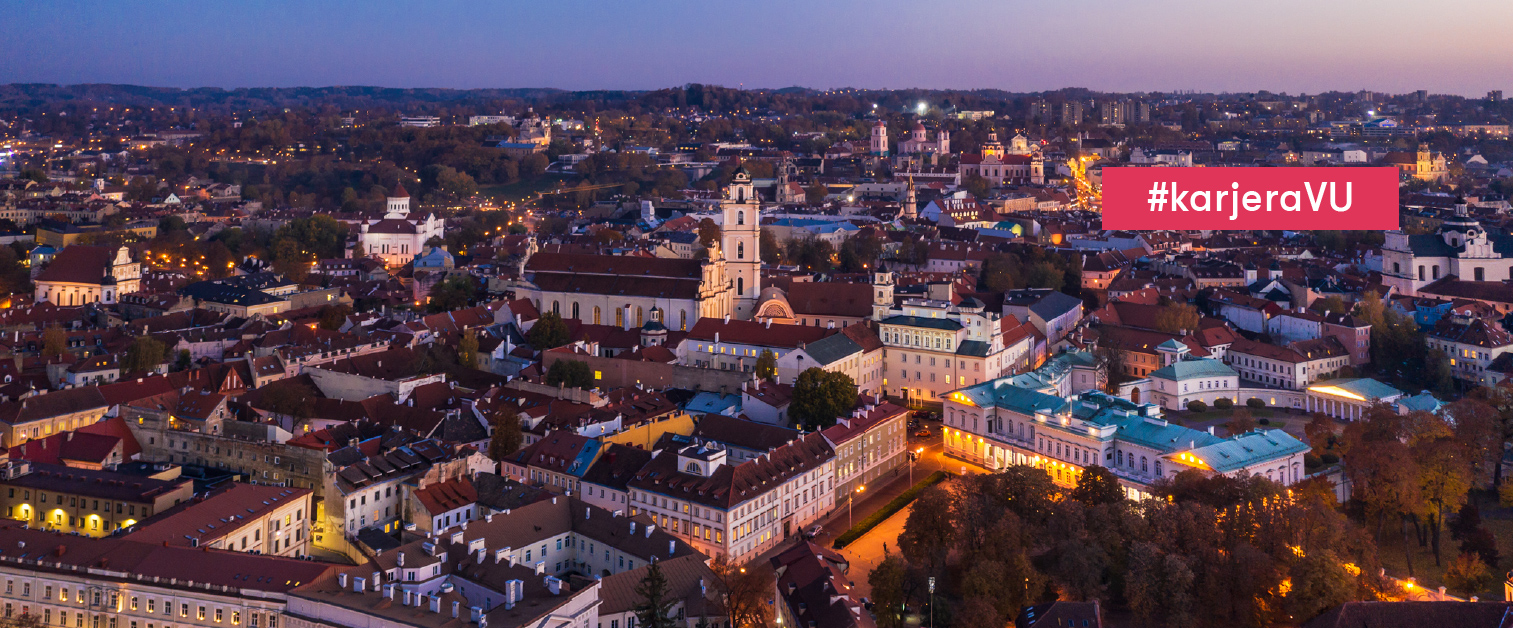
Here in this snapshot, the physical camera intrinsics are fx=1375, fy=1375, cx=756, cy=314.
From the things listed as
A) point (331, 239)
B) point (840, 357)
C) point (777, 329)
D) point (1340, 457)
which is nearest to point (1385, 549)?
point (1340, 457)

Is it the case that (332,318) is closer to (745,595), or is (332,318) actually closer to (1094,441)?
(1094,441)

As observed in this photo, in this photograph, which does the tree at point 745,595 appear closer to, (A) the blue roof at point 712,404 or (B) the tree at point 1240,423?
(A) the blue roof at point 712,404

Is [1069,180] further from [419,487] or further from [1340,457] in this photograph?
[419,487]

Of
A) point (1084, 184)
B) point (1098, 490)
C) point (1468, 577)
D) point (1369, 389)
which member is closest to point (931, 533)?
point (1098, 490)

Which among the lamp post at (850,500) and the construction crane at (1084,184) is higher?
the construction crane at (1084,184)

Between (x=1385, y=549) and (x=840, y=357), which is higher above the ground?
(x=840, y=357)

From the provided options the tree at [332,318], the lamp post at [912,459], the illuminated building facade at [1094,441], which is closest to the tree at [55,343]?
the tree at [332,318]

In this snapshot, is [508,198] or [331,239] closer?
[331,239]
